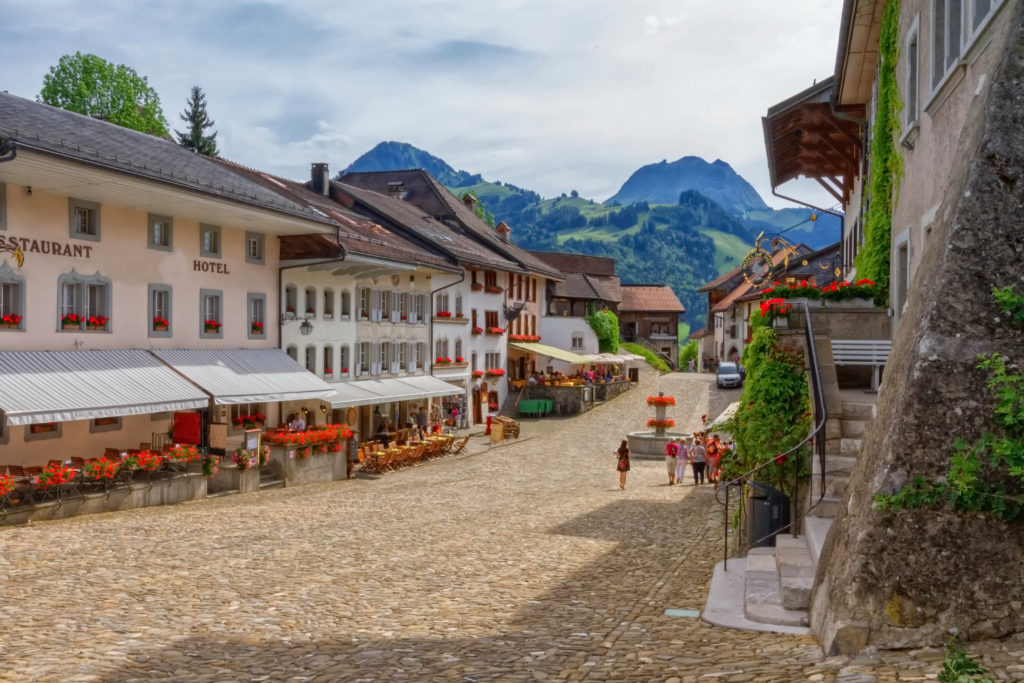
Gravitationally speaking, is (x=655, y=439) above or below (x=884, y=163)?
below

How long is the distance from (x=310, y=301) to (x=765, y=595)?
25.2m

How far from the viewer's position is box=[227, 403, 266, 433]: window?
27.8m

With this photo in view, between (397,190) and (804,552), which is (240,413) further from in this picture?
(397,190)

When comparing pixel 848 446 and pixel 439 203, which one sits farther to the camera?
pixel 439 203

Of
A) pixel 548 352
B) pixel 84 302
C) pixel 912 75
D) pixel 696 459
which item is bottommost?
pixel 696 459

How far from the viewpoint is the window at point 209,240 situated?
88.6 ft

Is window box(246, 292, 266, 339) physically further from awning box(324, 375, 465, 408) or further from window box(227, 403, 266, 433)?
awning box(324, 375, 465, 408)

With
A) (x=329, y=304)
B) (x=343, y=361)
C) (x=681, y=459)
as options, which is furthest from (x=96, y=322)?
(x=681, y=459)

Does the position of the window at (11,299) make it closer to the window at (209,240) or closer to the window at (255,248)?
the window at (209,240)

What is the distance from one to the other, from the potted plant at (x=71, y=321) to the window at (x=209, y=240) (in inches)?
192

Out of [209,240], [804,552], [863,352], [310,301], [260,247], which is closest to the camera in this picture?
[804,552]

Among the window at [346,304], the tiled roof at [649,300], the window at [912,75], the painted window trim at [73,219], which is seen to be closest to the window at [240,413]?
the window at [346,304]

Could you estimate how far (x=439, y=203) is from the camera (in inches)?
2014

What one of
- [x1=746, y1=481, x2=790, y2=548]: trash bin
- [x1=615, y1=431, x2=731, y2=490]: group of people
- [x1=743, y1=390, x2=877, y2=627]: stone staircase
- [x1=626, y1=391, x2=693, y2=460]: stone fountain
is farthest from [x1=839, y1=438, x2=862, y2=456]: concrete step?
[x1=626, y1=391, x2=693, y2=460]: stone fountain
